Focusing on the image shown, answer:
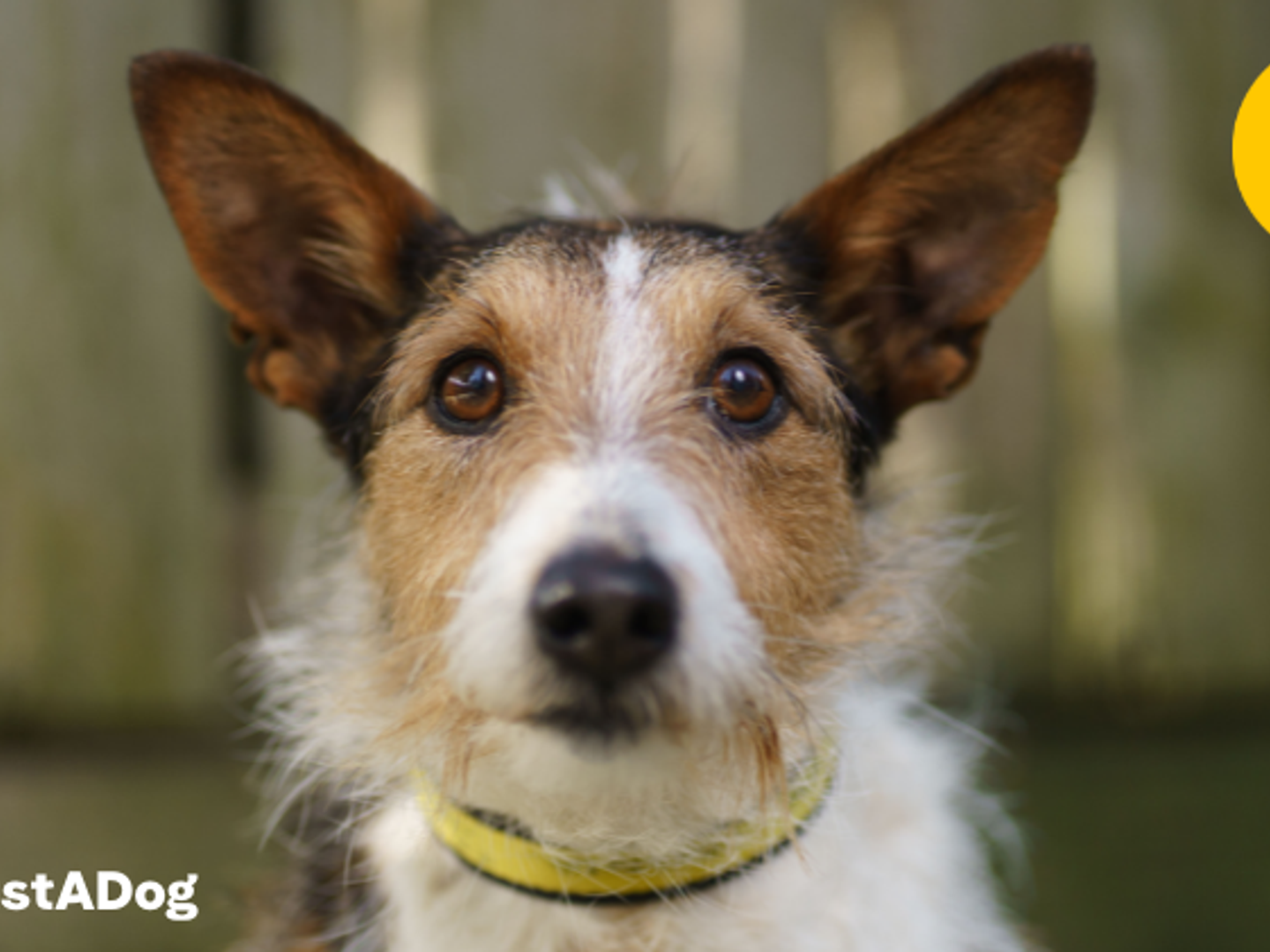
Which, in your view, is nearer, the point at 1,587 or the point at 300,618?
the point at 300,618

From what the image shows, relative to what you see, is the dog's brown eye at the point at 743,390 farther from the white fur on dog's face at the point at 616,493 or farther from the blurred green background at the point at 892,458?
the blurred green background at the point at 892,458

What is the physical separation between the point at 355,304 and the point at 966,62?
84.5 inches

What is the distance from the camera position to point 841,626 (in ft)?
6.41

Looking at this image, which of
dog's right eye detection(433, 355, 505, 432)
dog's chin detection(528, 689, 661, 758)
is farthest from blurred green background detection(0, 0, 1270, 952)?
dog's chin detection(528, 689, 661, 758)

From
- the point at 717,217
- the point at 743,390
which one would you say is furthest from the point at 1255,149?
the point at 743,390

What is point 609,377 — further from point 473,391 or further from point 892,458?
point 892,458

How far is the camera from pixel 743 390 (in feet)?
6.10

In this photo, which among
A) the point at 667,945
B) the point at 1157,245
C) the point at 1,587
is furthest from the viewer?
the point at 1157,245

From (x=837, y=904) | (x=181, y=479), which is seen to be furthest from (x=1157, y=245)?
(x=181, y=479)

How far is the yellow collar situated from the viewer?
5.68 ft

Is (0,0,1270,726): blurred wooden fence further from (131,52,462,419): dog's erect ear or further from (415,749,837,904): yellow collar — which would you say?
(415,749,837,904): yellow collar

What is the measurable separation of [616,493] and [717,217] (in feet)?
6.15

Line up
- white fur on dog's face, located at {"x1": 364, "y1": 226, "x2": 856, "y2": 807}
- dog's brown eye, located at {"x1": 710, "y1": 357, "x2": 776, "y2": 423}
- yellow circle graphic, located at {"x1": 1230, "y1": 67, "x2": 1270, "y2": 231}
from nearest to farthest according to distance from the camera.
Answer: white fur on dog's face, located at {"x1": 364, "y1": 226, "x2": 856, "y2": 807}, dog's brown eye, located at {"x1": 710, "y1": 357, "x2": 776, "y2": 423}, yellow circle graphic, located at {"x1": 1230, "y1": 67, "x2": 1270, "y2": 231}

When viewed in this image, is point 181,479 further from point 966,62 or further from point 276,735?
point 966,62
